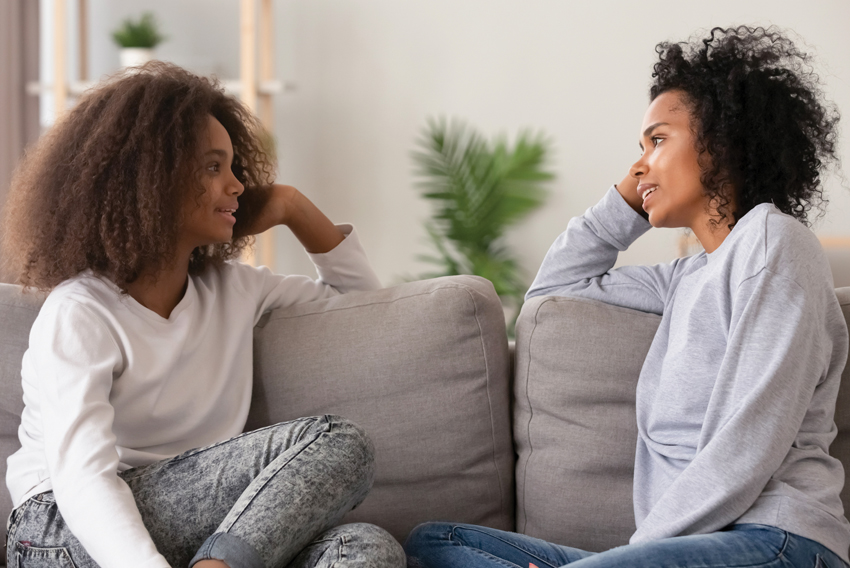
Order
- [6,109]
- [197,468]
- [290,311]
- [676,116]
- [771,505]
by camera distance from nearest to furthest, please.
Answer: [771,505]
[197,468]
[676,116]
[290,311]
[6,109]

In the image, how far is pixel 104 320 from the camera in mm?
1164

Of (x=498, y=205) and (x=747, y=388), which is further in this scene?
(x=498, y=205)

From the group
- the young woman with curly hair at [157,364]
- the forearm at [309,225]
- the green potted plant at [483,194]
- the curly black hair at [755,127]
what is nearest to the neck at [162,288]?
the young woman with curly hair at [157,364]

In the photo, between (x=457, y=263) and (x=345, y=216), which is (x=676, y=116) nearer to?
(x=457, y=263)

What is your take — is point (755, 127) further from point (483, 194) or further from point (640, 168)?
point (483, 194)

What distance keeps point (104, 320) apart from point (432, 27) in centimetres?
264

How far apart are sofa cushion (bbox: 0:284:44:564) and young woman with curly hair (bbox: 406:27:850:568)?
701 mm

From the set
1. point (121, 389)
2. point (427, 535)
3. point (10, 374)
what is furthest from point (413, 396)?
point (10, 374)

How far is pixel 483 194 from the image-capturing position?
3227 mm

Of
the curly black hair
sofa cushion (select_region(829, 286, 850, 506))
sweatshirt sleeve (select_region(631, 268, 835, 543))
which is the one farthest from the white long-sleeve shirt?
sofa cushion (select_region(829, 286, 850, 506))

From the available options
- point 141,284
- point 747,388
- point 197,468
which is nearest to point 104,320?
point 141,284

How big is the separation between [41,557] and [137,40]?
9.15 ft

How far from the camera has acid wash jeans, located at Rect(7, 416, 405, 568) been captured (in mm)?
974

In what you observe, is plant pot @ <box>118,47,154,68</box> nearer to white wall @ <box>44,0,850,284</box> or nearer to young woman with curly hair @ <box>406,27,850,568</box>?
white wall @ <box>44,0,850,284</box>
